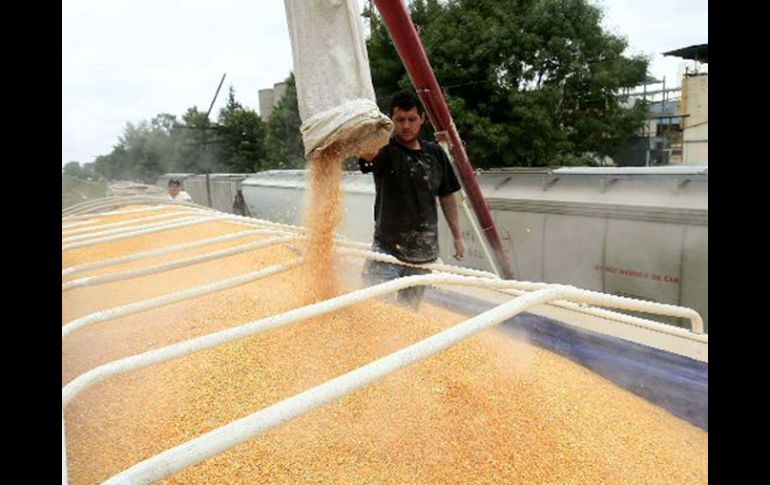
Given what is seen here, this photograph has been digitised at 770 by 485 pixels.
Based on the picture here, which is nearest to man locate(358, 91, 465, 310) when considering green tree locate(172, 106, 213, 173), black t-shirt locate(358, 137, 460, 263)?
black t-shirt locate(358, 137, 460, 263)

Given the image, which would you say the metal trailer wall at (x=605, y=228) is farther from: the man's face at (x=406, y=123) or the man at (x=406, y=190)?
the man's face at (x=406, y=123)

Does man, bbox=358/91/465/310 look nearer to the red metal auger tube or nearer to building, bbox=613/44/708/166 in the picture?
the red metal auger tube

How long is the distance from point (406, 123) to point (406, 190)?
41 centimetres

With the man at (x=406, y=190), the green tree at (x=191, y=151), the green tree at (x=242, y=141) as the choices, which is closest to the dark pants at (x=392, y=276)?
the man at (x=406, y=190)

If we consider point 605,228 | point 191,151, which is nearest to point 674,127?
point 605,228

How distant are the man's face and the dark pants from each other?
80 cm

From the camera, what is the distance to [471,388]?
1.74 metres

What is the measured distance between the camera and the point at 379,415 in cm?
159

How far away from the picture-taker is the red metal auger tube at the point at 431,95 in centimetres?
284

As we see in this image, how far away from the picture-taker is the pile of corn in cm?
139
